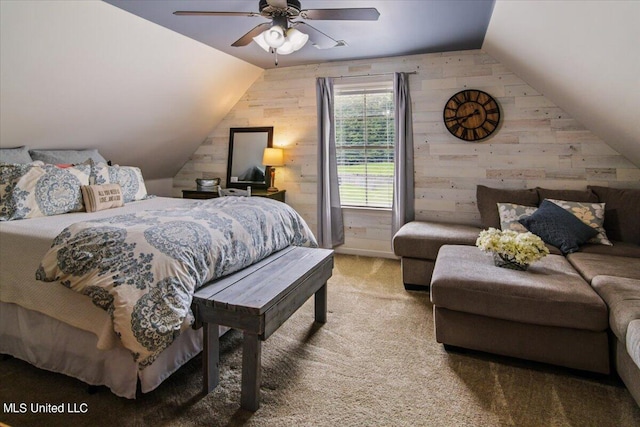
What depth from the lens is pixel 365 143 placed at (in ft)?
14.5

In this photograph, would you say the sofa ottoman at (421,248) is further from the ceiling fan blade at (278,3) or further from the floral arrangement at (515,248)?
the ceiling fan blade at (278,3)

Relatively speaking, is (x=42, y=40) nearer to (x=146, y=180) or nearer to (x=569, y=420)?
(x=146, y=180)

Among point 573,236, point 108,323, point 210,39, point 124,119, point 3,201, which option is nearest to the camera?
point 108,323

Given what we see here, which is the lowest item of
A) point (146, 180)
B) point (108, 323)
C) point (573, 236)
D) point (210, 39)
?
point (108, 323)

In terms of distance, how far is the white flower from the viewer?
229cm

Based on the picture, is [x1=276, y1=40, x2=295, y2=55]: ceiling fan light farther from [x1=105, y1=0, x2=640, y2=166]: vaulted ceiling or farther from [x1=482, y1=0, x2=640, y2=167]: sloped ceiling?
[x1=482, y1=0, x2=640, y2=167]: sloped ceiling

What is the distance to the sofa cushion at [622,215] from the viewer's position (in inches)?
120

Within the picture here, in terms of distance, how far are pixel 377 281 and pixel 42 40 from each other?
11.2 ft

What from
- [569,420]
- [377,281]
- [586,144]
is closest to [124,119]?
[377,281]

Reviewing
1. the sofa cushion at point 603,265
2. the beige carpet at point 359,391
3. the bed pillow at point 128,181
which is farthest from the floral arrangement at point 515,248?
the bed pillow at point 128,181

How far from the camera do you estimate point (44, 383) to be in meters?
1.96

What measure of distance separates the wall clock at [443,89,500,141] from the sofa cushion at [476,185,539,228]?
26.3 inches

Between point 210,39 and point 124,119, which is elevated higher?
point 210,39

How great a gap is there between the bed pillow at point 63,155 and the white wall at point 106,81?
132mm
